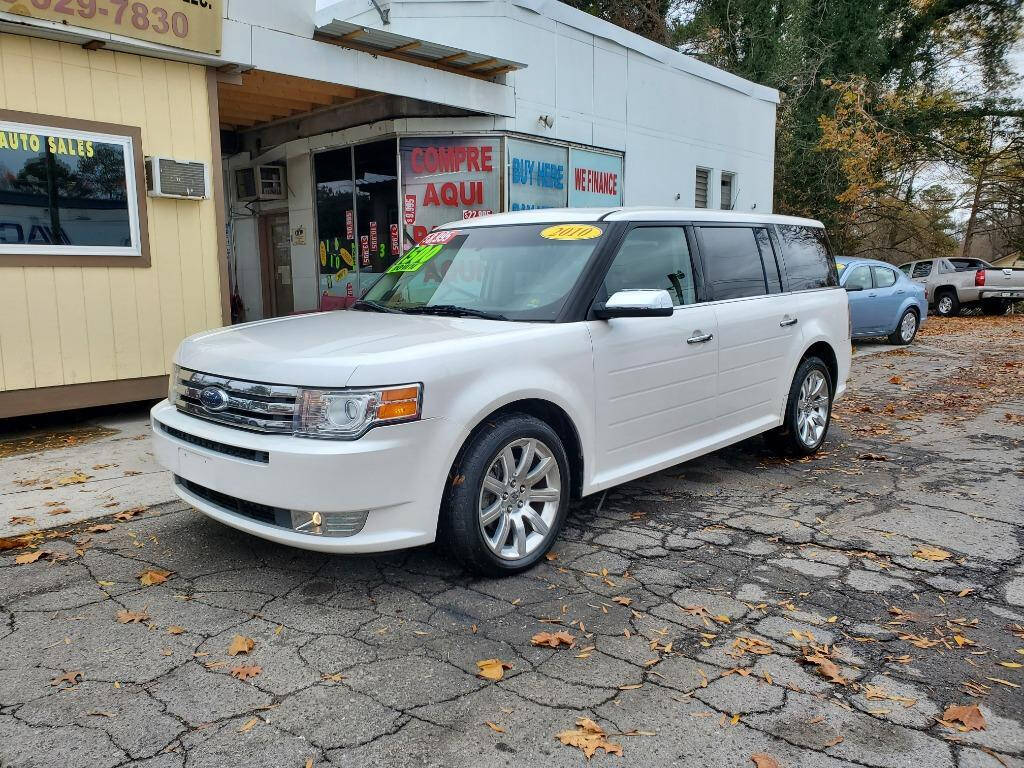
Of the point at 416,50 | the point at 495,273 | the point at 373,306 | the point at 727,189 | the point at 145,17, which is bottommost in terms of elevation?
the point at 373,306

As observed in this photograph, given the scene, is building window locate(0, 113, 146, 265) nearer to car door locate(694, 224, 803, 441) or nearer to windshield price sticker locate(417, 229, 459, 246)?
windshield price sticker locate(417, 229, 459, 246)

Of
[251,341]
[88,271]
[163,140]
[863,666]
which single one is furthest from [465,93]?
[863,666]

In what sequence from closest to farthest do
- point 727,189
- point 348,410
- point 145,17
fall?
point 348,410, point 145,17, point 727,189

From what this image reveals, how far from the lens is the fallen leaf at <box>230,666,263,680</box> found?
292 cm

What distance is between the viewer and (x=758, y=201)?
53.6ft

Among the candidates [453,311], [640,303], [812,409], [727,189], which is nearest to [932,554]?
[640,303]

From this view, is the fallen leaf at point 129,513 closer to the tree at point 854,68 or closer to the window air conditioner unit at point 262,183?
the window air conditioner unit at point 262,183

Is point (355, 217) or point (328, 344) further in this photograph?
point (355, 217)

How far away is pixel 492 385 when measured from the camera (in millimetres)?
3594

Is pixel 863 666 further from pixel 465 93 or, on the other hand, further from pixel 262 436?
pixel 465 93

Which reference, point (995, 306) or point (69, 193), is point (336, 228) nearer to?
point (69, 193)

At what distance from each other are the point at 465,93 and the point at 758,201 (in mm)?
8662

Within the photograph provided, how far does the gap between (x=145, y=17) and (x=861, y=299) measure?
39.3 feet

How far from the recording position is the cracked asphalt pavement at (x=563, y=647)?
8.36 feet
